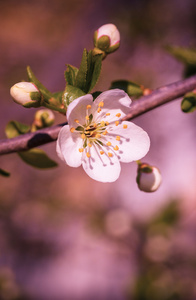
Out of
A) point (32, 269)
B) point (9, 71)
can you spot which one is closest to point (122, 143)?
point (32, 269)

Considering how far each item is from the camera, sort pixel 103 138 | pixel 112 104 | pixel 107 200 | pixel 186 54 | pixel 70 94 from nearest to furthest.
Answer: pixel 70 94
pixel 112 104
pixel 103 138
pixel 186 54
pixel 107 200

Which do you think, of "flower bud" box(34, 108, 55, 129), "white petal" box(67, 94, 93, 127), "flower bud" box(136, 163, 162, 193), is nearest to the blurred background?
"flower bud" box(136, 163, 162, 193)

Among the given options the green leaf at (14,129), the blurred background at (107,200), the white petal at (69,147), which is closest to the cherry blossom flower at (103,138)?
the white petal at (69,147)

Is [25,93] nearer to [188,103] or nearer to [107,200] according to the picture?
[188,103]

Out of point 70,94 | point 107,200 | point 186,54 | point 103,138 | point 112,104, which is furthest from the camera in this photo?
point 107,200

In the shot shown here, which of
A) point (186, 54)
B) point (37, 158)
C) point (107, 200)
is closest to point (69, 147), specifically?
point (37, 158)

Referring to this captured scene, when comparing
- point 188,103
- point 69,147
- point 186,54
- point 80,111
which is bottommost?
point 69,147
